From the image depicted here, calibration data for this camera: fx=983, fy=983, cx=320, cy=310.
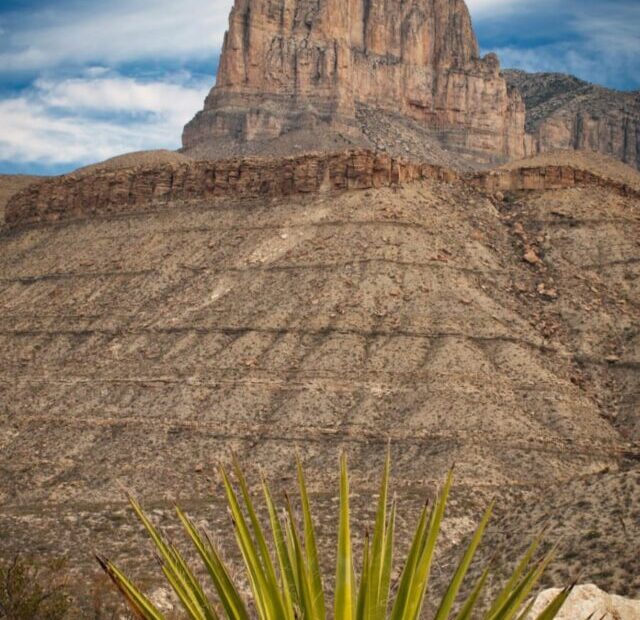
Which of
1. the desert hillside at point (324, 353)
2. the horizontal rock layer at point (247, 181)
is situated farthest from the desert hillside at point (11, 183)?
the desert hillside at point (324, 353)

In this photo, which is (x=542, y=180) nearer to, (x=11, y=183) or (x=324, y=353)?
(x=324, y=353)

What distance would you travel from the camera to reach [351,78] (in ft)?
363

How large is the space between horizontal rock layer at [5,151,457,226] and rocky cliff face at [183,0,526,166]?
38303mm

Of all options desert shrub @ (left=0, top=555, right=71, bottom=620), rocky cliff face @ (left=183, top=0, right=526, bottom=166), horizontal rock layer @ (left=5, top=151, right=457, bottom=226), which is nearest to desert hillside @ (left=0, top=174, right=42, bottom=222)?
horizontal rock layer @ (left=5, top=151, right=457, bottom=226)

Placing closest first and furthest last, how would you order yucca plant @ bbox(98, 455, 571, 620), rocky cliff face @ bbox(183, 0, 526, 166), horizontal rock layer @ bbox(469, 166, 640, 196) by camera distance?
yucca plant @ bbox(98, 455, 571, 620), horizontal rock layer @ bbox(469, 166, 640, 196), rocky cliff face @ bbox(183, 0, 526, 166)

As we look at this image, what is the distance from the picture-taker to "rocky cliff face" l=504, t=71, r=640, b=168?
134 m

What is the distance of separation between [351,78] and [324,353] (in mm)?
79180

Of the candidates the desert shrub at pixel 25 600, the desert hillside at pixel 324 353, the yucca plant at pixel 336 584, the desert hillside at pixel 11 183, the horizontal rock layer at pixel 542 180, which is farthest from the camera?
the desert hillside at pixel 11 183

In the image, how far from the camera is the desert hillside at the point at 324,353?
2934 cm

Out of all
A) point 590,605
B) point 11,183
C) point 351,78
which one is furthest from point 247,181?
point 351,78

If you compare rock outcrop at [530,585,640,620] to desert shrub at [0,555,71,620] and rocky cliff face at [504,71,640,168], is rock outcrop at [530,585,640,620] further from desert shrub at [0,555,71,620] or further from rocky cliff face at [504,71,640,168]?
rocky cliff face at [504,71,640,168]

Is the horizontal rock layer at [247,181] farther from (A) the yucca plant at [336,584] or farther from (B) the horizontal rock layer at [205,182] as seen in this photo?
(A) the yucca plant at [336,584]

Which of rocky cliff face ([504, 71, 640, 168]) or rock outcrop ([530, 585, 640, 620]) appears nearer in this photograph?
rock outcrop ([530, 585, 640, 620])

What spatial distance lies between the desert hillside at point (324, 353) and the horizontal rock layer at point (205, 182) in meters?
0.86
